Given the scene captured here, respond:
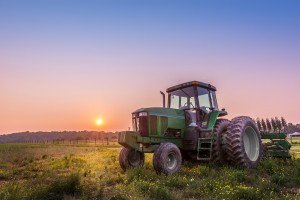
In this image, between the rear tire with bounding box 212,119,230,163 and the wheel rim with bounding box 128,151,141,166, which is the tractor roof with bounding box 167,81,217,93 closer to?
the rear tire with bounding box 212,119,230,163

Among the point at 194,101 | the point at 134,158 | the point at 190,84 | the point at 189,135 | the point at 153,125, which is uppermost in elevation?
the point at 190,84

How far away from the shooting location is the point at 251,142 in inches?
417

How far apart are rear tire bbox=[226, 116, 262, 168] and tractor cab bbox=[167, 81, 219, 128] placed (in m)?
1.14

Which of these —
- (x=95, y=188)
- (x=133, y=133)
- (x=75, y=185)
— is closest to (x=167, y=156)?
(x=133, y=133)

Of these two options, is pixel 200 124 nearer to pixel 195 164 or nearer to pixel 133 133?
pixel 195 164

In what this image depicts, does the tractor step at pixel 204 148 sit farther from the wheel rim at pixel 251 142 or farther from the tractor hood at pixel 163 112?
the wheel rim at pixel 251 142

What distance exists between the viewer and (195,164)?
34.7 ft

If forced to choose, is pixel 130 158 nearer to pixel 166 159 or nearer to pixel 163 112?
pixel 166 159

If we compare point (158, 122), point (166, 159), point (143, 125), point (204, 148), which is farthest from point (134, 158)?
point (204, 148)

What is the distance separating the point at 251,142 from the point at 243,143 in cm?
141

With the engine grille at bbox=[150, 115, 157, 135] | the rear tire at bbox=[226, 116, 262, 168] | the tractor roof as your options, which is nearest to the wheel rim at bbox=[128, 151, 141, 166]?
the engine grille at bbox=[150, 115, 157, 135]

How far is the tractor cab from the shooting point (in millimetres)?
10375

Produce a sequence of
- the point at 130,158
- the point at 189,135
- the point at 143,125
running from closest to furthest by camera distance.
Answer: the point at 143,125 → the point at 130,158 → the point at 189,135

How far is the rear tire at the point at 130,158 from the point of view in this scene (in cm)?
971
